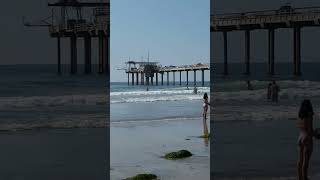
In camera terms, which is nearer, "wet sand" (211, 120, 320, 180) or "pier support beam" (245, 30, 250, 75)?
"wet sand" (211, 120, 320, 180)

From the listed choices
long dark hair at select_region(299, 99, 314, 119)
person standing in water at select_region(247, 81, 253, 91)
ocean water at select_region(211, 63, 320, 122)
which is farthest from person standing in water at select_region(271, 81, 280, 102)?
long dark hair at select_region(299, 99, 314, 119)

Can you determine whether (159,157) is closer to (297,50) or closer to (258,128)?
(258,128)

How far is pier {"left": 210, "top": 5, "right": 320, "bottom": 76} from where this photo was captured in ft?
19.5

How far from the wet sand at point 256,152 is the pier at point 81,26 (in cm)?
154

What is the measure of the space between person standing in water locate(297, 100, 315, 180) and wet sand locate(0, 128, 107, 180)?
2111 millimetres

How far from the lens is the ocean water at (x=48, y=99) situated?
218 inches

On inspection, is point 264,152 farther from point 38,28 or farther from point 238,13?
point 38,28

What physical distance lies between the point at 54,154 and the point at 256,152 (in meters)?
2.22

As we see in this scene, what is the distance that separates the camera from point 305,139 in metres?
5.64

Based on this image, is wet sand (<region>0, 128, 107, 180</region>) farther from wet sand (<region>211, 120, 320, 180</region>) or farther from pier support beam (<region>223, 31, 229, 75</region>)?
pier support beam (<region>223, 31, 229, 75</region>)

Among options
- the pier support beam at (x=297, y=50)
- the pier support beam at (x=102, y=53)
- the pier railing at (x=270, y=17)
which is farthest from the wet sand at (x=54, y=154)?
the pier support beam at (x=297, y=50)

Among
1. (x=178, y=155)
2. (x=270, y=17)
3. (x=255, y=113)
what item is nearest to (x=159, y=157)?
(x=178, y=155)

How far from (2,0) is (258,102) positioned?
3024 mm

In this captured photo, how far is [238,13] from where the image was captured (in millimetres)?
5957
